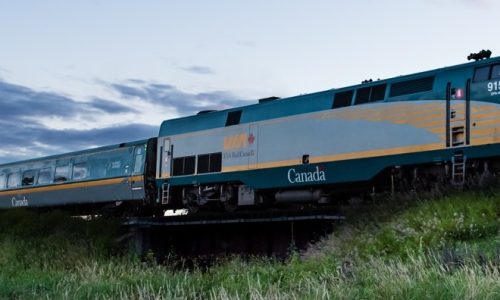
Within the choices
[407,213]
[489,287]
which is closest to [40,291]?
[407,213]

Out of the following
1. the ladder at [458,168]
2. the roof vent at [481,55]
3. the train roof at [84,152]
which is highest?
the roof vent at [481,55]

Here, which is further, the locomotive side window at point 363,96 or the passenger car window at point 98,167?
the passenger car window at point 98,167

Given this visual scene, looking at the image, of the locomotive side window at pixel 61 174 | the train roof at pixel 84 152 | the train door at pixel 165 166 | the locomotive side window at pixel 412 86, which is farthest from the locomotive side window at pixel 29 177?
the locomotive side window at pixel 412 86

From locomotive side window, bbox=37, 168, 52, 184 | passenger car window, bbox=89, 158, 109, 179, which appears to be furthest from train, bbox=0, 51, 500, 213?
locomotive side window, bbox=37, 168, 52, 184

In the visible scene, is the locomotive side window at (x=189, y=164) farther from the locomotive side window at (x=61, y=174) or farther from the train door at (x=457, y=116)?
the train door at (x=457, y=116)

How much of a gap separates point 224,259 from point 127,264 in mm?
3599

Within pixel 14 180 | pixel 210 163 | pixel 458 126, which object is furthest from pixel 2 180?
pixel 458 126

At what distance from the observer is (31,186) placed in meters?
41.0

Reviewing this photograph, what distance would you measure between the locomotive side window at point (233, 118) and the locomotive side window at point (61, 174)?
1420cm

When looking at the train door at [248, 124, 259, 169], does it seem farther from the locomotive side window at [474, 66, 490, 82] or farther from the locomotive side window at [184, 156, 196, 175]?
the locomotive side window at [474, 66, 490, 82]

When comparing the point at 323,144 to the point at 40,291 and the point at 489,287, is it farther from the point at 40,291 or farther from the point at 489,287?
the point at 489,287

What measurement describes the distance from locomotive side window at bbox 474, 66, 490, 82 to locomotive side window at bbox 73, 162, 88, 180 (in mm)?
22954

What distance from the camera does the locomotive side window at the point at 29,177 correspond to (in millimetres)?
41166

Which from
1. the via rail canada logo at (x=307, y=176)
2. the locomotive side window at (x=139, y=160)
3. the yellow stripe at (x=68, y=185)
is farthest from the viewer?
the yellow stripe at (x=68, y=185)
